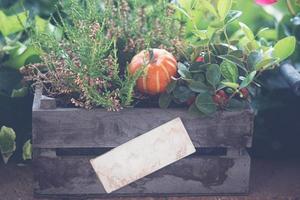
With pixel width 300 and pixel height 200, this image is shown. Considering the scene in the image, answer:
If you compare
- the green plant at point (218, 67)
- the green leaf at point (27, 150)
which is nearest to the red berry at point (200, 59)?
the green plant at point (218, 67)

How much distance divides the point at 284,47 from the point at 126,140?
31cm

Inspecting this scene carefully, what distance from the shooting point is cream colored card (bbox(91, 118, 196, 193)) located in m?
0.99

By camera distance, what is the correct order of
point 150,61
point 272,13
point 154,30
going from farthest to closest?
point 272,13 < point 154,30 < point 150,61

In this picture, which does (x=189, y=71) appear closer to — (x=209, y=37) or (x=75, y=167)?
(x=209, y=37)

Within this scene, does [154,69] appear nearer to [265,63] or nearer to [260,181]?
[265,63]

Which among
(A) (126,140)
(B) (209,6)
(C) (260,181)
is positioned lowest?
(C) (260,181)

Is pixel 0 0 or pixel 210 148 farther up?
pixel 0 0

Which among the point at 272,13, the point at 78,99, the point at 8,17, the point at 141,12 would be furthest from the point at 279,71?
the point at 8,17

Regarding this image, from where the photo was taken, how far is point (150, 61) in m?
0.97

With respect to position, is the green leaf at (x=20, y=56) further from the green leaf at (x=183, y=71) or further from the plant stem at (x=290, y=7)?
the plant stem at (x=290, y=7)

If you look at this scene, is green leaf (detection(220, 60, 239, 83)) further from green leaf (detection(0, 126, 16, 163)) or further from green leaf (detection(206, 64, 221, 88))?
green leaf (detection(0, 126, 16, 163))

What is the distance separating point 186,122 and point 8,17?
0.43 meters

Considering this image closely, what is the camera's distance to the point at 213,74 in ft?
3.20

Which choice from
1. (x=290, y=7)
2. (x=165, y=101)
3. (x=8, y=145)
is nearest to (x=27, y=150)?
(x=8, y=145)
